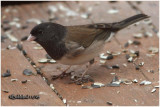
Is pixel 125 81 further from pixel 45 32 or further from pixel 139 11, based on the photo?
pixel 139 11

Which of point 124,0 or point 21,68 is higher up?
point 124,0

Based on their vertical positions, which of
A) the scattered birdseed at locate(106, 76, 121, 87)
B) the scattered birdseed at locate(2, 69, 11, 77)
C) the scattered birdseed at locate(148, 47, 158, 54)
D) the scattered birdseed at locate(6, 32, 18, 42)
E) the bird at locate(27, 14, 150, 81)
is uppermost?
the bird at locate(27, 14, 150, 81)

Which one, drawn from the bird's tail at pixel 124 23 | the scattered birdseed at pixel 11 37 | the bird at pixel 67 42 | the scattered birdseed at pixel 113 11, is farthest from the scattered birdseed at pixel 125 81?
the scattered birdseed at pixel 113 11

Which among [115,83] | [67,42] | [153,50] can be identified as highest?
[67,42]

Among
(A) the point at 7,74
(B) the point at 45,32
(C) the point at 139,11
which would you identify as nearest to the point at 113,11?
(C) the point at 139,11

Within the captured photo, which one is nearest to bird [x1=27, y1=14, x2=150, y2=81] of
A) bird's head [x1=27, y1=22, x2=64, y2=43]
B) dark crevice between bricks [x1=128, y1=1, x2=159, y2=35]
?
bird's head [x1=27, y1=22, x2=64, y2=43]

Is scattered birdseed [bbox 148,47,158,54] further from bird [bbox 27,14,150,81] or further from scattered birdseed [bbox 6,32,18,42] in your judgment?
scattered birdseed [bbox 6,32,18,42]

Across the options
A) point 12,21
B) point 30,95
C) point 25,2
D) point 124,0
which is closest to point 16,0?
point 25,2

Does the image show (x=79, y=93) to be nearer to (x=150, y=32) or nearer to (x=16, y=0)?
(x=150, y=32)

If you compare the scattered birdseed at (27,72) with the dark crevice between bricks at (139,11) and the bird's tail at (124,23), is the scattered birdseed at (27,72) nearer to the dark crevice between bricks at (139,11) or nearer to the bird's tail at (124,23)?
the bird's tail at (124,23)

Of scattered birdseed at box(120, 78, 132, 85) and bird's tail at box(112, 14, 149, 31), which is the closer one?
scattered birdseed at box(120, 78, 132, 85)

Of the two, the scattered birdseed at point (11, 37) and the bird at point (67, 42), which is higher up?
the bird at point (67, 42)
